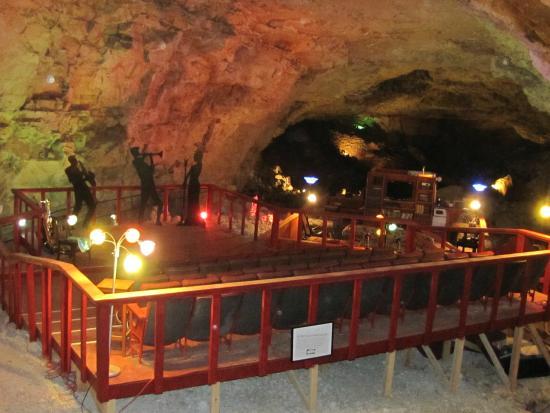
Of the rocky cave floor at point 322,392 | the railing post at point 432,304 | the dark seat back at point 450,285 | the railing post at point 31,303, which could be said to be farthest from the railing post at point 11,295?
the dark seat back at point 450,285

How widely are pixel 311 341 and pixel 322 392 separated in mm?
1197

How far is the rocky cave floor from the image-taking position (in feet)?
18.7

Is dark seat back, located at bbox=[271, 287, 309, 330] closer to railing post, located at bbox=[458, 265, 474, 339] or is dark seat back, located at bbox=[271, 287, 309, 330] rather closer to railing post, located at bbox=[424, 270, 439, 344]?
railing post, located at bbox=[424, 270, 439, 344]

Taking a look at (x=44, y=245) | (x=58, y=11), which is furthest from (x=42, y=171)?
(x=58, y=11)

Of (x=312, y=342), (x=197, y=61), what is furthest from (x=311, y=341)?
(x=197, y=61)

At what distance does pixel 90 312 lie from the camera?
736 cm

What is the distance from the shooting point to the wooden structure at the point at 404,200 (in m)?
18.1

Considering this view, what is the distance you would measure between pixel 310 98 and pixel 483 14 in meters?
8.78

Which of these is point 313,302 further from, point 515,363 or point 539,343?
point 539,343

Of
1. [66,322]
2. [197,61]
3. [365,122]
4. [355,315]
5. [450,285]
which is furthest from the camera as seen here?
[365,122]

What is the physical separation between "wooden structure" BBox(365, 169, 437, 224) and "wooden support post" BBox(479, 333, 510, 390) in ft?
32.7

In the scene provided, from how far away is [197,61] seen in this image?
12531 mm

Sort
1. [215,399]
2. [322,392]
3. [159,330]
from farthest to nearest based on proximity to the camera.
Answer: [322,392]
[215,399]
[159,330]

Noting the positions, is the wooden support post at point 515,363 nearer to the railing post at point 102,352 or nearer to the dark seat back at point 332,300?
the dark seat back at point 332,300
